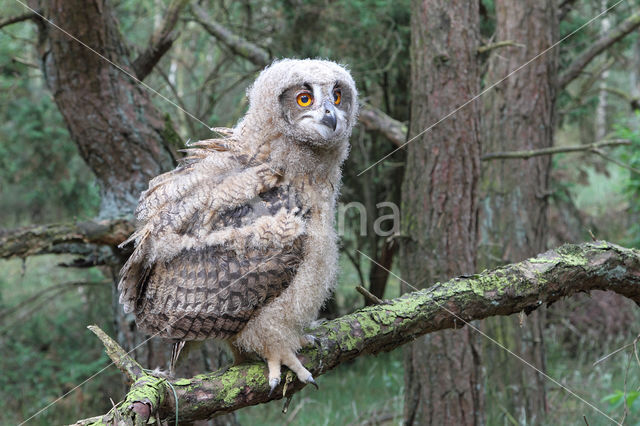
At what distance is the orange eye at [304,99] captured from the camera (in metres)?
3.08

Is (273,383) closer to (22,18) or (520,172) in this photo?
(22,18)

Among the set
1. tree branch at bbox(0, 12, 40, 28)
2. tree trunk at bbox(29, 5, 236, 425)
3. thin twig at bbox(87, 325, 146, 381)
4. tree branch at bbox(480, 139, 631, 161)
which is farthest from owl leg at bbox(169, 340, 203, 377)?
tree branch at bbox(0, 12, 40, 28)

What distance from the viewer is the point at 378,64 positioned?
7.43 metres

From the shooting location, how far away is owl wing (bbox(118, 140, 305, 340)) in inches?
109

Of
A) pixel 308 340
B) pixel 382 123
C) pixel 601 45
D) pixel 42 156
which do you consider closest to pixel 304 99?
pixel 308 340

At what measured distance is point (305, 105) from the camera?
3.08 metres

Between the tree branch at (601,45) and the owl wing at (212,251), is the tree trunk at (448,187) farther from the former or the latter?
the tree branch at (601,45)

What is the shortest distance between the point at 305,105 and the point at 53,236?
2552 millimetres

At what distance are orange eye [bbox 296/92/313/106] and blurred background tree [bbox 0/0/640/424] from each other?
67.7 inches

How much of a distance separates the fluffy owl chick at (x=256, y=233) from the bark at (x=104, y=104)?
180cm

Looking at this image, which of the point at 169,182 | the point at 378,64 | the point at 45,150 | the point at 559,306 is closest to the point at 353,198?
the point at 378,64

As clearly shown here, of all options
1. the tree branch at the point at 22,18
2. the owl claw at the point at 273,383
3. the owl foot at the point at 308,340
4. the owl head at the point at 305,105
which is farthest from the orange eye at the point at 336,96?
the tree branch at the point at 22,18

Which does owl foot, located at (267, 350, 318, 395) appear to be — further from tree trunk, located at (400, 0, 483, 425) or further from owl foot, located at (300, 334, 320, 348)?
tree trunk, located at (400, 0, 483, 425)

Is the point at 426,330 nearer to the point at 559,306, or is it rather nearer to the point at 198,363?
the point at 198,363
